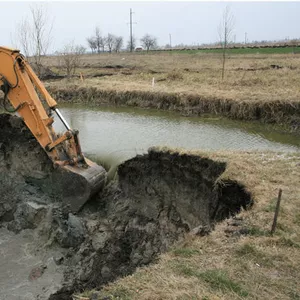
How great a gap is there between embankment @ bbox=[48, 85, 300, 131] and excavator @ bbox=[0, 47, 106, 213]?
9.72 metres

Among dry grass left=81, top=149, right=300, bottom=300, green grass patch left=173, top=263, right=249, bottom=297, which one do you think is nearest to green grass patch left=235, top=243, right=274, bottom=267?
dry grass left=81, top=149, right=300, bottom=300

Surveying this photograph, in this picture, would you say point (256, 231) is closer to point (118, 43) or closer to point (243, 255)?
point (243, 255)

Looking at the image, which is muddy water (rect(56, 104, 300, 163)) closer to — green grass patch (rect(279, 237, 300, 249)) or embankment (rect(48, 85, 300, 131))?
embankment (rect(48, 85, 300, 131))

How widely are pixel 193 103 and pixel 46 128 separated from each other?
10926 millimetres

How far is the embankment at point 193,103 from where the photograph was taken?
15289 millimetres

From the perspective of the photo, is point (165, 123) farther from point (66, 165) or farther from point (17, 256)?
point (17, 256)

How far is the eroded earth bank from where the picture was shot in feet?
23.2

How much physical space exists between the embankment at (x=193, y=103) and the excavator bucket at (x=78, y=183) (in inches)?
375

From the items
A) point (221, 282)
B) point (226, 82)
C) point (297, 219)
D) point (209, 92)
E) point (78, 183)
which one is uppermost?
point (226, 82)

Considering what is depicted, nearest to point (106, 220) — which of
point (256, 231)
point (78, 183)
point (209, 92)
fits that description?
point (78, 183)

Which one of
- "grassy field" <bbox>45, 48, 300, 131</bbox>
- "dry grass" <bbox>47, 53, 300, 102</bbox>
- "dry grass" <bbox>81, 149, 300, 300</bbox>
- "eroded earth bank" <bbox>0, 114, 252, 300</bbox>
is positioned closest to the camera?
"dry grass" <bbox>81, 149, 300, 300</bbox>

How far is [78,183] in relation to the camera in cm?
841

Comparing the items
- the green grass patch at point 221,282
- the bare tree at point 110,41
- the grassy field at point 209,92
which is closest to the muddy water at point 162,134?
the grassy field at point 209,92

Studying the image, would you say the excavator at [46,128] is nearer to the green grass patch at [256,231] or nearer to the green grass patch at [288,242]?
the green grass patch at [256,231]
